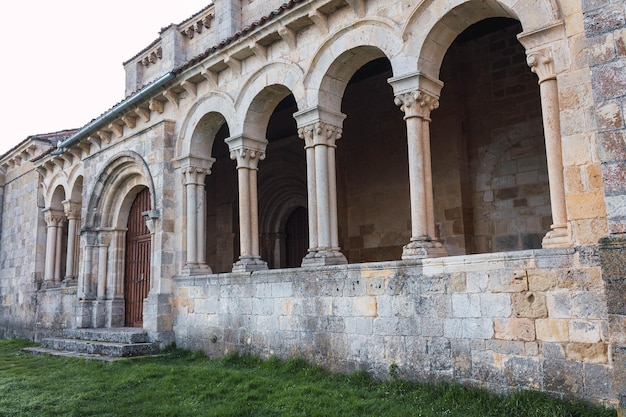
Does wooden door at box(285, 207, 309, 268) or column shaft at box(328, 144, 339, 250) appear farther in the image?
wooden door at box(285, 207, 309, 268)

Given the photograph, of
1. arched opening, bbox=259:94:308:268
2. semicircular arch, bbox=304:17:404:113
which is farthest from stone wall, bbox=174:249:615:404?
arched opening, bbox=259:94:308:268

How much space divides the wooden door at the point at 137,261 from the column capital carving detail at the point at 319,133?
498 centimetres

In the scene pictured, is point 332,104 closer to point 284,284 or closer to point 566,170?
point 284,284

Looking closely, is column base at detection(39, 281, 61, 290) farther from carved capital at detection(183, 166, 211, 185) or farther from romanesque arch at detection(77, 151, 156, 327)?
carved capital at detection(183, 166, 211, 185)

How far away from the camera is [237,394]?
238 inches

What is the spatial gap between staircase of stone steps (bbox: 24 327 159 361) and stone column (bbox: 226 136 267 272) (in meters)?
2.13

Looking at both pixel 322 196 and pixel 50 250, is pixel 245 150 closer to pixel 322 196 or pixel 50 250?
pixel 322 196

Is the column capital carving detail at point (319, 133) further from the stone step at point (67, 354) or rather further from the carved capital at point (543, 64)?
the stone step at point (67, 354)

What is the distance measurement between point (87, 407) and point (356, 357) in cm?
299

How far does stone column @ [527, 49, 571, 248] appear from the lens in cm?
527

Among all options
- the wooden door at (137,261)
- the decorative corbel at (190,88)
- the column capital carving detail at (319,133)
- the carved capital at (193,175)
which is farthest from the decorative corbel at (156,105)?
the column capital carving detail at (319,133)

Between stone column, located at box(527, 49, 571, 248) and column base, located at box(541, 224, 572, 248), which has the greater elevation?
stone column, located at box(527, 49, 571, 248)

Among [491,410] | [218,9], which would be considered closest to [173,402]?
[491,410]

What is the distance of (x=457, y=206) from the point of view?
8898 millimetres
